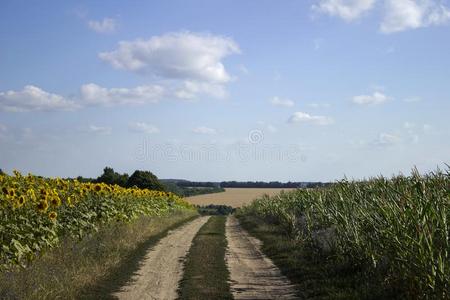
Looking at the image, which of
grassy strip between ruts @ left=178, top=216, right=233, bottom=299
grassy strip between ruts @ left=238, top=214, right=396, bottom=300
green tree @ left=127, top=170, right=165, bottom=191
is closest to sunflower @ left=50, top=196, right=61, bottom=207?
grassy strip between ruts @ left=178, top=216, right=233, bottom=299

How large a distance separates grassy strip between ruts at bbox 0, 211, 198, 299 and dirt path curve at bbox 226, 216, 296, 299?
2.68 metres

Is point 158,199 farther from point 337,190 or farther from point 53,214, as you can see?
point 53,214

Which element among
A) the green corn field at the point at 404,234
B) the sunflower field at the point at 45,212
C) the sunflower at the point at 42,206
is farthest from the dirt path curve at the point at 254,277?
the sunflower at the point at 42,206

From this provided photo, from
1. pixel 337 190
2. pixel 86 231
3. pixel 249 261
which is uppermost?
pixel 337 190

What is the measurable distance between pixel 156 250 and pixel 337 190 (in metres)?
6.64

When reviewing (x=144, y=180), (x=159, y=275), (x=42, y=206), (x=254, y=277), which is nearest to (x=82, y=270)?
(x=42, y=206)

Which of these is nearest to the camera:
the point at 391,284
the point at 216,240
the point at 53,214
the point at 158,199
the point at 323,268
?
the point at 391,284

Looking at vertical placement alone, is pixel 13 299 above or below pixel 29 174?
below

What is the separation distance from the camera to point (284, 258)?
53.6 ft

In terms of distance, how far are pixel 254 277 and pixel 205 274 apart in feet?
4.04

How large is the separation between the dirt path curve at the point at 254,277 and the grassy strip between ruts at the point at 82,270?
2.68 meters

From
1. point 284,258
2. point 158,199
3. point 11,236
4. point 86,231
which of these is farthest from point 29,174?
point 158,199

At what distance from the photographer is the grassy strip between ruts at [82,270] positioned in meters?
9.36

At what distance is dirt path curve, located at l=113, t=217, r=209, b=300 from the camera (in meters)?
11.0
